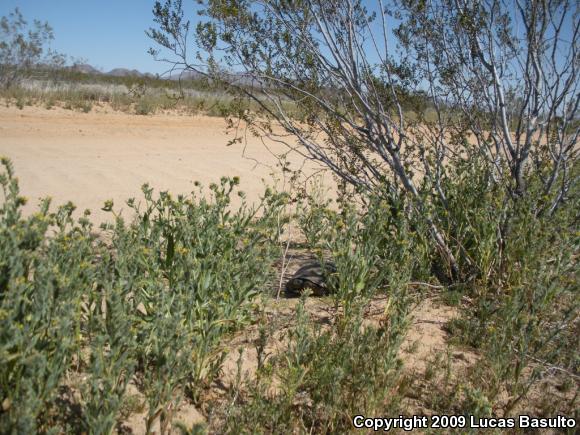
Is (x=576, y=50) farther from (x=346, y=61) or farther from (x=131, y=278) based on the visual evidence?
(x=131, y=278)

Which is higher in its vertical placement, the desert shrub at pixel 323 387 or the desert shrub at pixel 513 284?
the desert shrub at pixel 513 284

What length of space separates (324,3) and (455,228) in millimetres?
2257

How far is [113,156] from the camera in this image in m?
9.12

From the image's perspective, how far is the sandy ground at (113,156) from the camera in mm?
6547

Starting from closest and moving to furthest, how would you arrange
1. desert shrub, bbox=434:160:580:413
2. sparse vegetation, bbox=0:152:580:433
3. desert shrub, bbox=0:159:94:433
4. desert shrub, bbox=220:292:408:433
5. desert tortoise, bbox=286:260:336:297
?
desert shrub, bbox=0:159:94:433 < sparse vegetation, bbox=0:152:580:433 < desert shrub, bbox=220:292:408:433 < desert shrub, bbox=434:160:580:413 < desert tortoise, bbox=286:260:336:297

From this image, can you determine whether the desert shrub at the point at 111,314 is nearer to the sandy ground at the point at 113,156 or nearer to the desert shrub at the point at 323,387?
the desert shrub at the point at 323,387

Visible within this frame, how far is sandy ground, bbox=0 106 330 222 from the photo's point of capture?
21.5 ft

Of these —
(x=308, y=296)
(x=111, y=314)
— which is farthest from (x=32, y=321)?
(x=308, y=296)

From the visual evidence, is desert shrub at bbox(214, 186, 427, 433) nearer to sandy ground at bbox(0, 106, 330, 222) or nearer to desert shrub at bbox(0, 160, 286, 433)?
desert shrub at bbox(0, 160, 286, 433)

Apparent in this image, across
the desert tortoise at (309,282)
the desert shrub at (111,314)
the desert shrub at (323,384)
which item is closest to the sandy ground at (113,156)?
the desert tortoise at (309,282)

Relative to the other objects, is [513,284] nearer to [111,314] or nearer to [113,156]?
[111,314]

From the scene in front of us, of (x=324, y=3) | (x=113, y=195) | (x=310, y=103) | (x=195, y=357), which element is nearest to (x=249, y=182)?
(x=113, y=195)

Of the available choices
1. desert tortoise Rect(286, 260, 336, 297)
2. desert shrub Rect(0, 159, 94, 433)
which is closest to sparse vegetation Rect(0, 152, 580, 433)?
desert shrub Rect(0, 159, 94, 433)

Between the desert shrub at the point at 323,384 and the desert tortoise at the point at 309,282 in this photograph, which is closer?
the desert shrub at the point at 323,384
